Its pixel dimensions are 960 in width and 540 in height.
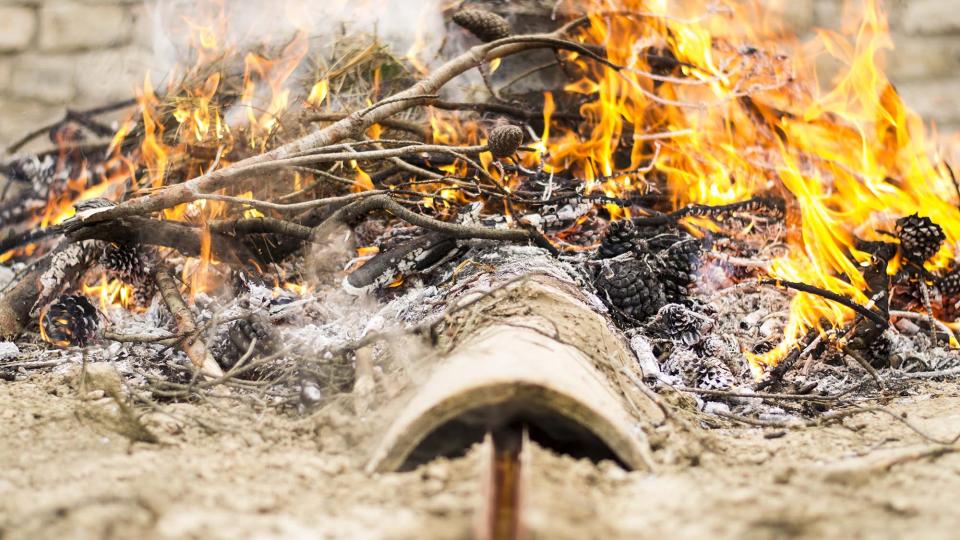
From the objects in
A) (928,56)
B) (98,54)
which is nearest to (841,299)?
(928,56)

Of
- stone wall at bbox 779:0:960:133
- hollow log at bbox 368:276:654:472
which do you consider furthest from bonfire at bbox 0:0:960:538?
stone wall at bbox 779:0:960:133

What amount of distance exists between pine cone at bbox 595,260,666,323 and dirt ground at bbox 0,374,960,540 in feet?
2.33

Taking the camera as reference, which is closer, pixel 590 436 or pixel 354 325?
pixel 590 436

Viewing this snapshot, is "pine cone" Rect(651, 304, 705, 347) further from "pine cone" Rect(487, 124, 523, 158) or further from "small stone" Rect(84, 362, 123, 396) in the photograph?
"small stone" Rect(84, 362, 123, 396)

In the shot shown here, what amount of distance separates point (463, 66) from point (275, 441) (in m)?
1.88

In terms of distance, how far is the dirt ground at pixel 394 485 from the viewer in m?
1.26

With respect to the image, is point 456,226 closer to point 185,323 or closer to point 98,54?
Answer: point 185,323

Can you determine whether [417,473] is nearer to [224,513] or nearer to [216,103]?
[224,513]

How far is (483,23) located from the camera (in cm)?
349

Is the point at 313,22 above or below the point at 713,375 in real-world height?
above

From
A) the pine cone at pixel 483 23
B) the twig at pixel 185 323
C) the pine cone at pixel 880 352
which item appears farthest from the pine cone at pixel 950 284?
the twig at pixel 185 323

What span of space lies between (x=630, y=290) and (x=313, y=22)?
2.32 m

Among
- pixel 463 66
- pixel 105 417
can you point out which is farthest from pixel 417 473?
pixel 463 66

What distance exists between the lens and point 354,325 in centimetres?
254
